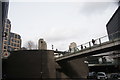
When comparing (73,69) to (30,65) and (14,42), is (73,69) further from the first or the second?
(14,42)

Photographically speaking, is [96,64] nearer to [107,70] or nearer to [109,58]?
[107,70]

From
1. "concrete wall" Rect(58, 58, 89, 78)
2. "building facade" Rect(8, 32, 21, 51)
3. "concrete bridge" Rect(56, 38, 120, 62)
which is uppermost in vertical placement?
"building facade" Rect(8, 32, 21, 51)

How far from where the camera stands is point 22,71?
34312mm

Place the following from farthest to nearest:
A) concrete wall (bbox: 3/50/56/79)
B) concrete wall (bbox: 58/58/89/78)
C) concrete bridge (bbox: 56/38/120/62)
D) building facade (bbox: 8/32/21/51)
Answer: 1. building facade (bbox: 8/32/21/51)
2. concrete wall (bbox: 58/58/89/78)
3. concrete wall (bbox: 3/50/56/79)
4. concrete bridge (bbox: 56/38/120/62)

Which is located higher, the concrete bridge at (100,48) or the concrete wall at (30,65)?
the concrete bridge at (100,48)

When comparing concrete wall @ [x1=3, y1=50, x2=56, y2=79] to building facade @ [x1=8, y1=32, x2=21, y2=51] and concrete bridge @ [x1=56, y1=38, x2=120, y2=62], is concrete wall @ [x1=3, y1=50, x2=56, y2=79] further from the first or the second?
building facade @ [x1=8, y1=32, x2=21, y2=51]

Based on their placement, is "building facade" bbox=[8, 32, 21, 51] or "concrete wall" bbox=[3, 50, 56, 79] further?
"building facade" bbox=[8, 32, 21, 51]

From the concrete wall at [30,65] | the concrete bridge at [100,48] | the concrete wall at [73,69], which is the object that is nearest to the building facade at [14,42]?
the concrete wall at [30,65]

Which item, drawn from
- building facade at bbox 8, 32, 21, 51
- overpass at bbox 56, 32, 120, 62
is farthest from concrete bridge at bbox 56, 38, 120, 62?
building facade at bbox 8, 32, 21, 51

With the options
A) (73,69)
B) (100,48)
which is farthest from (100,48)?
(73,69)

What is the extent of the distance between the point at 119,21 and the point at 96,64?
47901mm

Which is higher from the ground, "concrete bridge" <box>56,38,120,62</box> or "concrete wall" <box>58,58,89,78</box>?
"concrete bridge" <box>56,38,120,62</box>

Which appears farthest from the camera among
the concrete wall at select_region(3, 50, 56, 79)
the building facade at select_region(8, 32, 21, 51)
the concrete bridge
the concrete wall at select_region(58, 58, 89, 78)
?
the building facade at select_region(8, 32, 21, 51)

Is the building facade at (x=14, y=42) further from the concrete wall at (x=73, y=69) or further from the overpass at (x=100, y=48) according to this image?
the overpass at (x=100, y=48)
